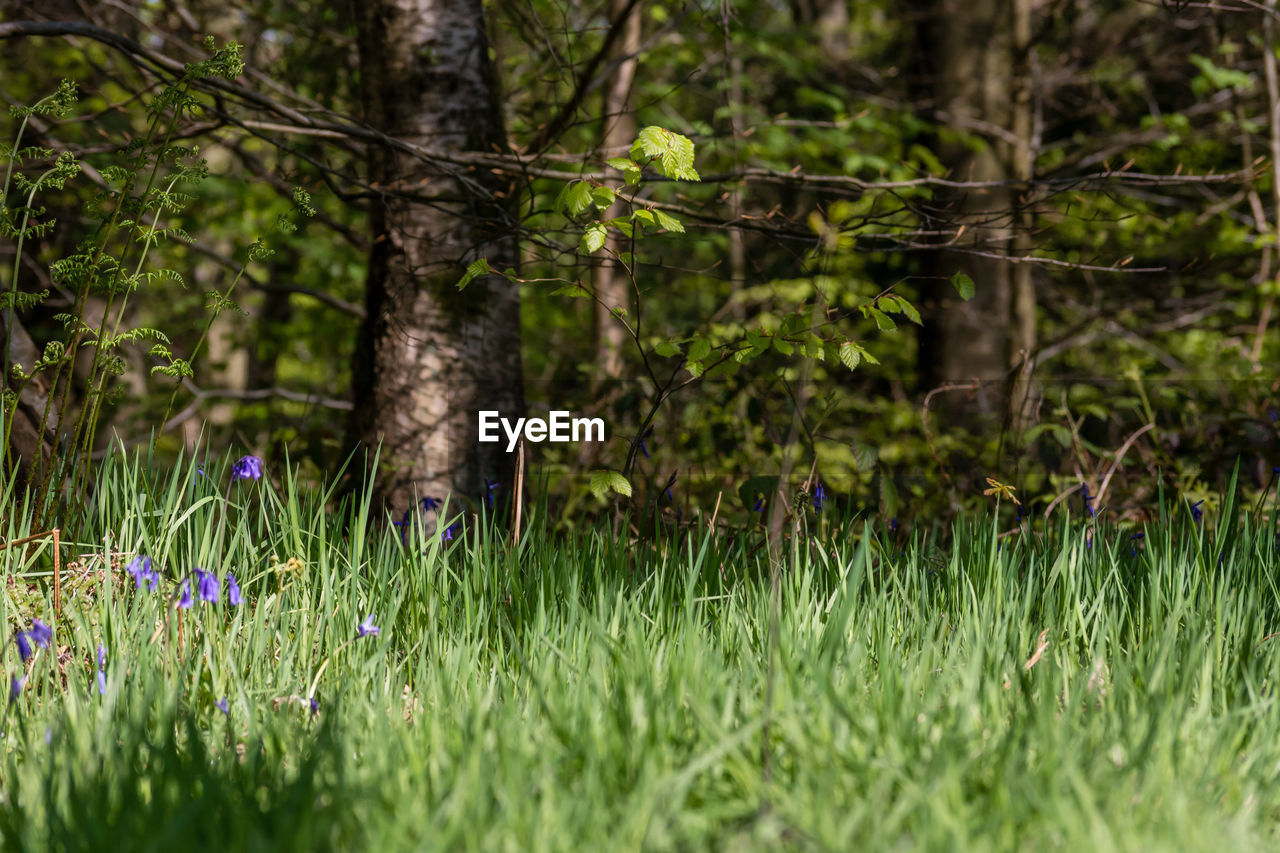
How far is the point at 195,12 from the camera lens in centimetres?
619

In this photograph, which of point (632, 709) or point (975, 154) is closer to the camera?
point (632, 709)

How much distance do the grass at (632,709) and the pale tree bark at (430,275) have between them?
0.87 m

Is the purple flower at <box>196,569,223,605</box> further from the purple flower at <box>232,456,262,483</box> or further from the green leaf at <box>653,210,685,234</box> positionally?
the green leaf at <box>653,210,685,234</box>

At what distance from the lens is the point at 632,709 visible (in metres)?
1.62

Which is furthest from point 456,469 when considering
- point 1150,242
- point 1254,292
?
point 1254,292

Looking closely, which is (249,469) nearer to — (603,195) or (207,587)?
(207,587)

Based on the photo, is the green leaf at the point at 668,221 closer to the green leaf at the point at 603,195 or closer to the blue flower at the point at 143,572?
the green leaf at the point at 603,195

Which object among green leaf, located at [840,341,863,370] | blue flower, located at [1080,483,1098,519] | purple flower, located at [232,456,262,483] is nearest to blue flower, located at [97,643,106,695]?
purple flower, located at [232,456,262,483]

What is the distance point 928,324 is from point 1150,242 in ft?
8.82

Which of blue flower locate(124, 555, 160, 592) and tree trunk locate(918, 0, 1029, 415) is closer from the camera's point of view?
blue flower locate(124, 555, 160, 592)

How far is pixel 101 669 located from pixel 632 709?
3.64 feet

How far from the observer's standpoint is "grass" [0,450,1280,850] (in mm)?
1327

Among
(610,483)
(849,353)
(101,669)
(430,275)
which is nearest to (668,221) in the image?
(849,353)

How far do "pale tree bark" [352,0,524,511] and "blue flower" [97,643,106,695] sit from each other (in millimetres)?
1416
